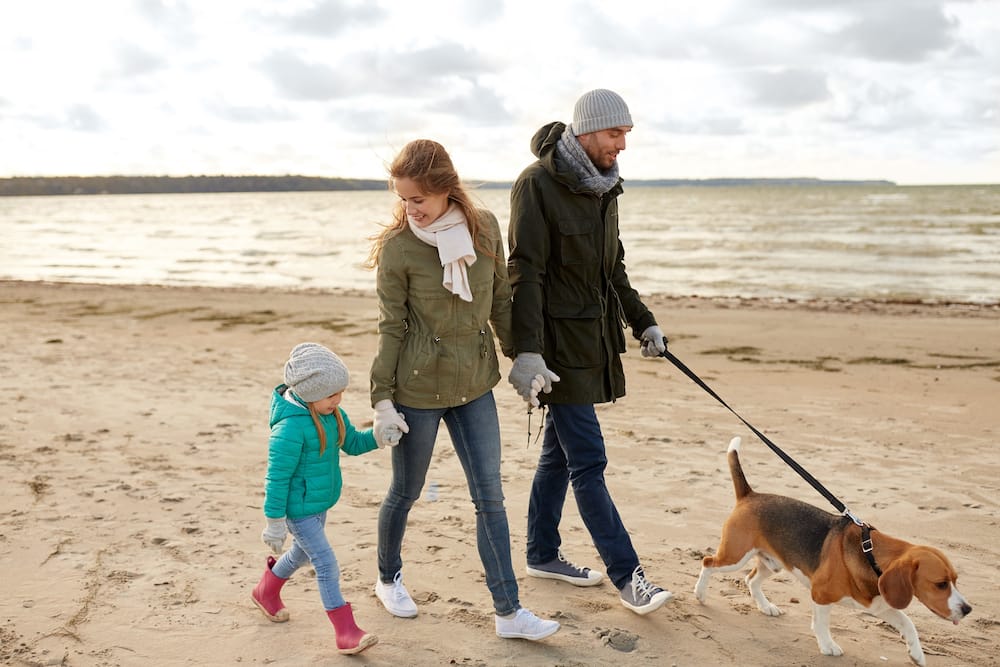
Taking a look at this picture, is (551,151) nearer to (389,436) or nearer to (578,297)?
(578,297)

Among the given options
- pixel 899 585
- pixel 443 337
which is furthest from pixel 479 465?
pixel 899 585

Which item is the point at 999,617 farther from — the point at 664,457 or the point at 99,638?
the point at 99,638

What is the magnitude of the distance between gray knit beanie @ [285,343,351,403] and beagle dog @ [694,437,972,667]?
6.03 ft

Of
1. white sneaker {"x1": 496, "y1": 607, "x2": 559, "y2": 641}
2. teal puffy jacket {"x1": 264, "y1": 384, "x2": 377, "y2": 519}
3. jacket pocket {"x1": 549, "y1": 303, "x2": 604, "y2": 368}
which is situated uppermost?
jacket pocket {"x1": 549, "y1": 303, "x2": 604, "y2": 368}

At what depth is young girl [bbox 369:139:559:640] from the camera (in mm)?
3457

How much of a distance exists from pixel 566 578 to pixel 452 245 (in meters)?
1.86

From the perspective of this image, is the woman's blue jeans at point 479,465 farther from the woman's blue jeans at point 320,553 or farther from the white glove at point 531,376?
the woman's blue jeans at point 320,553

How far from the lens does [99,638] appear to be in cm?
365

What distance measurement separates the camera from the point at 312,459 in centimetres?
347

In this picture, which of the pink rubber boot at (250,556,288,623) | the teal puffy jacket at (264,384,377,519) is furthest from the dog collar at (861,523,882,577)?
the pink rubber boot at (250,556,288,623)

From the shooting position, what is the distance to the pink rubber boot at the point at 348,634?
356 cm

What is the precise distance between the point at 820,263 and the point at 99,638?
22.6 metres

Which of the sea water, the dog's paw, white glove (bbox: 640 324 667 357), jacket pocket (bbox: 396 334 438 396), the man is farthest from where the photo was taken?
the sea water

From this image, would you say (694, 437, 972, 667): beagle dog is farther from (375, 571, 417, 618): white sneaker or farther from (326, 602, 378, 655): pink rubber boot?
(326, 602, 378, 655): pink rubber boot
